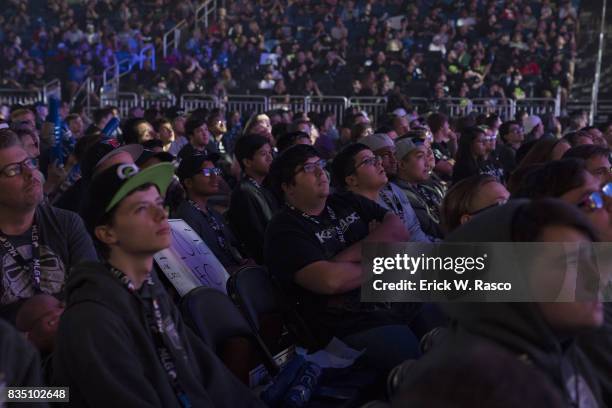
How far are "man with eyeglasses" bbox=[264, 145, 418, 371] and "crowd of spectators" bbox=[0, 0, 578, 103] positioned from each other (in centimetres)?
1506

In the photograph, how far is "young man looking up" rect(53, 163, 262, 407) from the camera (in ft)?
9.34

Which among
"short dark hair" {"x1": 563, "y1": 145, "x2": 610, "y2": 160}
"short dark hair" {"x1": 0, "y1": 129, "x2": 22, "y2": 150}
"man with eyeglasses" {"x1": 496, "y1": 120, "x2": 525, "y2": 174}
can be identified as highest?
"short dark hair" {"x1": 0, "y1": 129, "x2": 22, "y2": 150}

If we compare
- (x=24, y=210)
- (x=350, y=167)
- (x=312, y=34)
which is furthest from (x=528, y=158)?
(x=312, y=34)

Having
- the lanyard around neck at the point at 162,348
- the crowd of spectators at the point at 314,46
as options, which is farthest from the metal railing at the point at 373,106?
the lanyard around neck at the point at 162,348

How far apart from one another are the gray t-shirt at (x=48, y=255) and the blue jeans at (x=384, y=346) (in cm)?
130

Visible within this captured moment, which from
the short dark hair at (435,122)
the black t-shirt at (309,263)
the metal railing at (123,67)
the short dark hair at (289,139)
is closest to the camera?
the black t-shirt at (309,263)

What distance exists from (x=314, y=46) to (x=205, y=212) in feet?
61.2

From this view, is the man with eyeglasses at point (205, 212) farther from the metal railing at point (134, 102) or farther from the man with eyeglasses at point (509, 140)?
the metal railing at point (134, 102)

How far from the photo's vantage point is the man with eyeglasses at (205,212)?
234 inches

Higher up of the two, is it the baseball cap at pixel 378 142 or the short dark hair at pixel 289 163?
the short dark hair at pixel 289 163

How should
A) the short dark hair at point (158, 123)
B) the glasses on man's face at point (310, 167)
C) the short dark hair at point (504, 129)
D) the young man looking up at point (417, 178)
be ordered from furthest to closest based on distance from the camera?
the short dark hair at point (504, 129)
the short dark hair at point (158, 123)
the young man looking up at point (417, 178)
the glasses on man's face at point (310, 167)

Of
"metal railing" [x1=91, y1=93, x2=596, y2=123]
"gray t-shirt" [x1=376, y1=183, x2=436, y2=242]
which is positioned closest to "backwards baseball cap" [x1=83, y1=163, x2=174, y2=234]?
"gray t-shirt" [x1=376, y1=183, x2=436, y2=242]

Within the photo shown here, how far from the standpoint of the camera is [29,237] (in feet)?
13.4

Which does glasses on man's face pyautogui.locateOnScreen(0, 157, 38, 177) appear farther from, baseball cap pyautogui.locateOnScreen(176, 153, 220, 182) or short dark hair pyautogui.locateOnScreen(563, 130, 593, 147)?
short dark hair pyautogui.locateOnScreen(563, 130, 593, 147)
